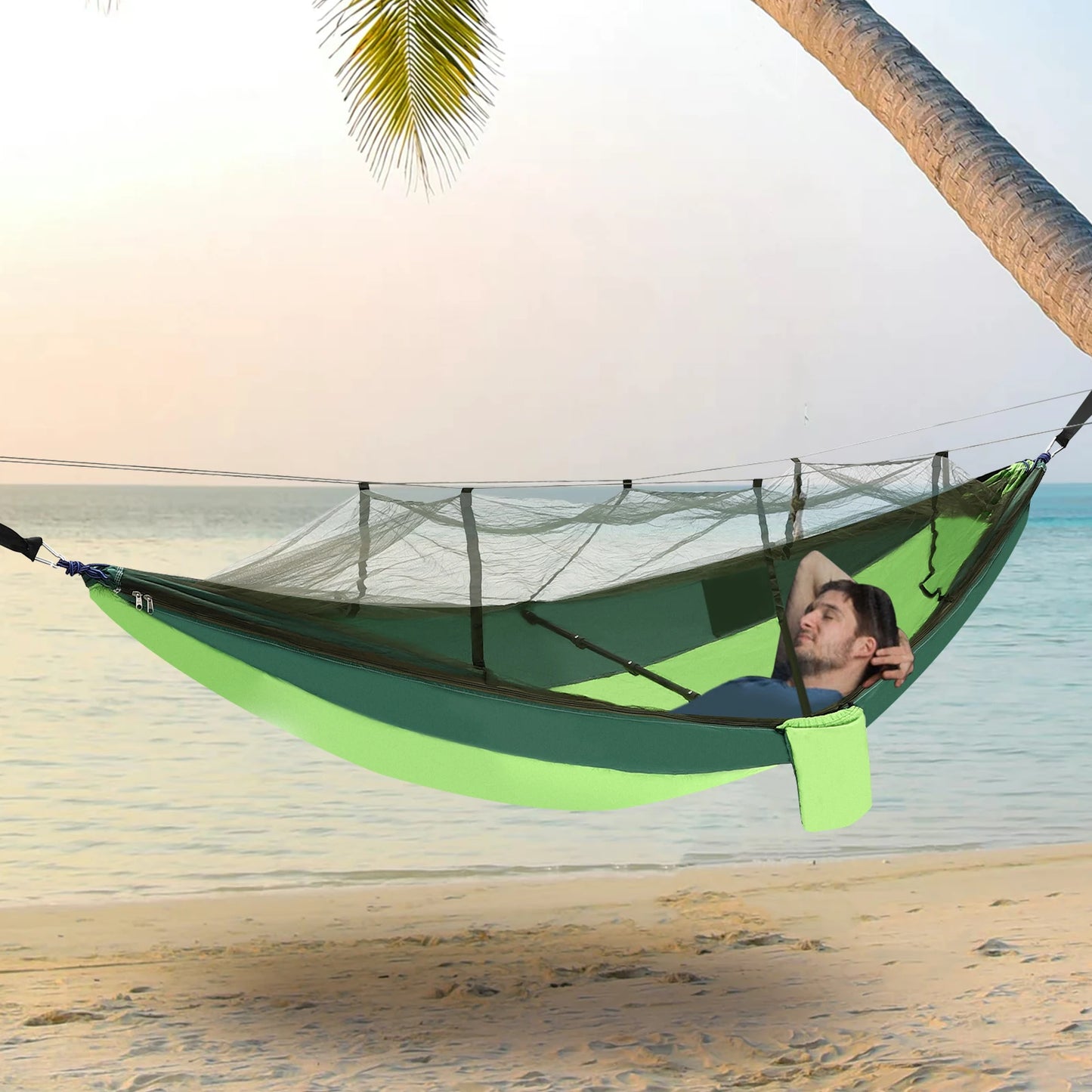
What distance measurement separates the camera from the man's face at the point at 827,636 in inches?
92.7

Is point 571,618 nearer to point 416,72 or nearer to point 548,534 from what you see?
point 548,534

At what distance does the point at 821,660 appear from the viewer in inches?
92.7

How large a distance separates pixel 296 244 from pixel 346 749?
14.8 metres

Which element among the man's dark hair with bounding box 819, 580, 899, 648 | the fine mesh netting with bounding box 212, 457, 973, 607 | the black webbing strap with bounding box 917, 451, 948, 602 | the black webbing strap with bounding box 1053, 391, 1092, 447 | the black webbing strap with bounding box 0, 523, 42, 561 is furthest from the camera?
the black webbing strap with bounding box 917, 451, 948, 602

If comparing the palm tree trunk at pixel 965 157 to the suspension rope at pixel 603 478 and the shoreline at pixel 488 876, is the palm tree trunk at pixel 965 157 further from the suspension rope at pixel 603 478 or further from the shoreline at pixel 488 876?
the shoreline at pixel 488 876

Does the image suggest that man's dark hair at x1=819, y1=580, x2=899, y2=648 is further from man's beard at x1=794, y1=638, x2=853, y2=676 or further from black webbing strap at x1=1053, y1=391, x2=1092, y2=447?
black webbing strap at x1=1053, y1=391, x2=1092, y2=447

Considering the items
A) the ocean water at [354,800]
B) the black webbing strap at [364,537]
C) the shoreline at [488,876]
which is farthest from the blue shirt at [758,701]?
the ocean water at [354,800]

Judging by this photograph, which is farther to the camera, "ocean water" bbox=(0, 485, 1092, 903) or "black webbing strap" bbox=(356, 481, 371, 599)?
"ocean water" bbox=(0, 485, 1092, 903)

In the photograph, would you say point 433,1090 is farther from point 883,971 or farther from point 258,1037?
point 883,971

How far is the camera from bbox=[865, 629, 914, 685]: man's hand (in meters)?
2.34

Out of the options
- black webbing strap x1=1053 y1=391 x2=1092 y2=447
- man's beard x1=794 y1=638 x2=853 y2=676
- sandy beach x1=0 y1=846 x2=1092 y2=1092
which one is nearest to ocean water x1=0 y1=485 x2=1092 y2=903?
sandy beach x1=0 y1=846 x2=1092 y2=1092

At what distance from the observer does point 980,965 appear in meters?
2.62

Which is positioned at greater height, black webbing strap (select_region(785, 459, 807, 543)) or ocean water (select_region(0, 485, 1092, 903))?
black webbing strap (select_region(785, 459, 807, 543))

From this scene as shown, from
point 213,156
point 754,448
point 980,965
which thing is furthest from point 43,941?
point 754,448
